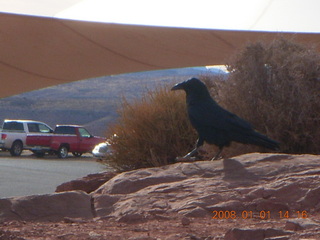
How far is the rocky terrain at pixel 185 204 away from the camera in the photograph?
225 inches

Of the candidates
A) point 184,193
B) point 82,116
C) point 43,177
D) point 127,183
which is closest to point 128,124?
point 127,183

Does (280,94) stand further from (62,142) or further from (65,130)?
(65,130)

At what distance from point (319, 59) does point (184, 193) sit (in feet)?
14.8

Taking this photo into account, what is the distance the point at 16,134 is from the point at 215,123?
94.2 feet

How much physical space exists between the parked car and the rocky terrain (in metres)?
29.1

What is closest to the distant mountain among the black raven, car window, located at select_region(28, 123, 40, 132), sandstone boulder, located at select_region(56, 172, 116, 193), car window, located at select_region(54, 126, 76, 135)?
car window, located at select_region(28, 123, 40, 132)

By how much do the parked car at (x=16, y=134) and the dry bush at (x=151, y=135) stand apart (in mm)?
25112

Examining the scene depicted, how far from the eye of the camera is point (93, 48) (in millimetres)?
15008

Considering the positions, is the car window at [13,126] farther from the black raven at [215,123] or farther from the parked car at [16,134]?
the black raven at [215,123]

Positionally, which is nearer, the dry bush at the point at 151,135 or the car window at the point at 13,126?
the dry bush at the point at 151,135

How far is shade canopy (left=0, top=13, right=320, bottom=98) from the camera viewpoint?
13.6 meters

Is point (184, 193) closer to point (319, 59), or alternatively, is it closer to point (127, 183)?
point (127, 183)

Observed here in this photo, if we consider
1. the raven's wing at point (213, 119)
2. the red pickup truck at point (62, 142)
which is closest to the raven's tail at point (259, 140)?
the raven's wing at point (213, 119)

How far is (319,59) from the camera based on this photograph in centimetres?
1070
